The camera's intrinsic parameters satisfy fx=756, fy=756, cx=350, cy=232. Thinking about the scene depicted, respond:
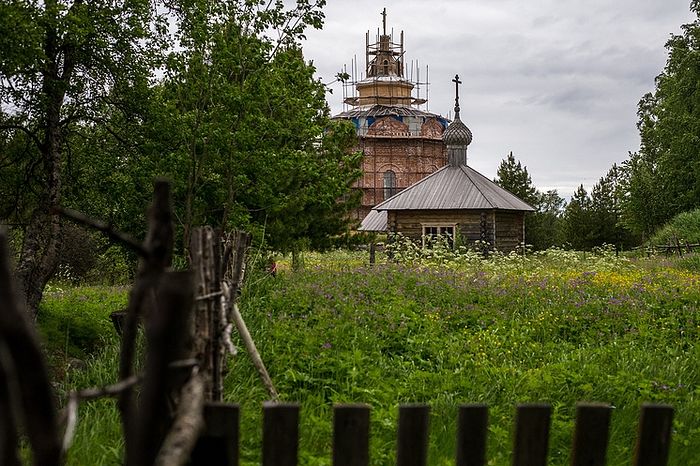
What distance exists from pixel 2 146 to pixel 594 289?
33.8 ft

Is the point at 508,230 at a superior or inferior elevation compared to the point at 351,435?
superior

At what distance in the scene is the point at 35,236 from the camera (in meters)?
11.6

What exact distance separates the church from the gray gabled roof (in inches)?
1.5

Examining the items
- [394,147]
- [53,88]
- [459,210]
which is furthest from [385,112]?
[53,88]

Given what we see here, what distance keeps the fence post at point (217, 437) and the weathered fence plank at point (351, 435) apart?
339mm

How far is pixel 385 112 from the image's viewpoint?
196 ft

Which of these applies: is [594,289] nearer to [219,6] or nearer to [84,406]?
[219,6]

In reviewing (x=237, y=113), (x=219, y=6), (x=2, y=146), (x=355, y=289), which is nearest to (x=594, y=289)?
(x=355, y=289)

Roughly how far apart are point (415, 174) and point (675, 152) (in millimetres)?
27585

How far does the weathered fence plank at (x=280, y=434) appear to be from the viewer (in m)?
2.55

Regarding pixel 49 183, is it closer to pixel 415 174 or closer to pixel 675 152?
pixel 675 152

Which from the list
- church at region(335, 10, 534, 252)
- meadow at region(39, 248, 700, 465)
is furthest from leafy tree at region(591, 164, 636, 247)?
meadow at region(39, 248, 700, 465)

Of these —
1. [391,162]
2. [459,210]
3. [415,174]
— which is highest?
[391,162]

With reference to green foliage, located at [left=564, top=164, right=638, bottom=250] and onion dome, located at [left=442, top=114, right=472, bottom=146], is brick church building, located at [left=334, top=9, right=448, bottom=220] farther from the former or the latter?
onion dome, located at [left=442, top=114, right=472, bottom=146]
